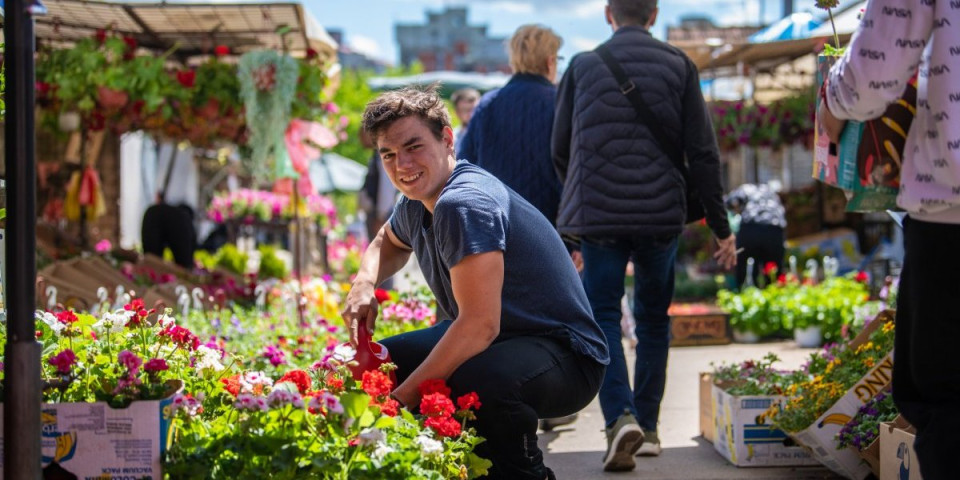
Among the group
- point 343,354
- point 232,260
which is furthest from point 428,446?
point 232,260

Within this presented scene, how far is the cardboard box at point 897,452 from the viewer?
333cm

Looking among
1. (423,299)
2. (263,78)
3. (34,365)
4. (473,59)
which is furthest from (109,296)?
(473,59)

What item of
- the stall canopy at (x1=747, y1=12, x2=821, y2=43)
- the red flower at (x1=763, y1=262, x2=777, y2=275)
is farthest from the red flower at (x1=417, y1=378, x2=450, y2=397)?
the red flower at (x1=763, y1=262, x2=777, y2=275)

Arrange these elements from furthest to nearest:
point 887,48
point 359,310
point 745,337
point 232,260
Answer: point 232,260 < point 745,337 < point 359,310 < point 887,48

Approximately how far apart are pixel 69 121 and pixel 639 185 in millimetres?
6351

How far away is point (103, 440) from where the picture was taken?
2691 mm

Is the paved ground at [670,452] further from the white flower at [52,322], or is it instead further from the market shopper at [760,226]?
the market shopper at [760,226]

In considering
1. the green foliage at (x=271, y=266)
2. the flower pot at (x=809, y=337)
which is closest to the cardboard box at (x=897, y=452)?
the flower pot at (x=809, y=337)

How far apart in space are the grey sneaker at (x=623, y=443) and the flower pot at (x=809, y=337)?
5.37 meters

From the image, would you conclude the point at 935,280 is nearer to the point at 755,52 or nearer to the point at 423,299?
the point at 423,299

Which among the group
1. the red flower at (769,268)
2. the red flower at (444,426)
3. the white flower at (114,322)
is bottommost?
the red flower at (769,268)

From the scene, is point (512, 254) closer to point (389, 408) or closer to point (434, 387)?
point (434, 387)

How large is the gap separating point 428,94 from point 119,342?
1177 millimetres

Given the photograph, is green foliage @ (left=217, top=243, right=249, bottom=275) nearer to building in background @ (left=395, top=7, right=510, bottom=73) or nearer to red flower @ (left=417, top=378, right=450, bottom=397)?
red flower @ (left=417, top=378, right=450, bottom=397)
